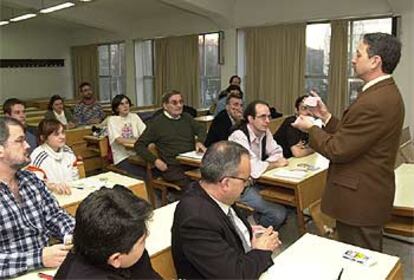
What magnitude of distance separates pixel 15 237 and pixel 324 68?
254 inches

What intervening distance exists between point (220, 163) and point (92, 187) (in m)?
1.48

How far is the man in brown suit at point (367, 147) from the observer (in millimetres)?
2053

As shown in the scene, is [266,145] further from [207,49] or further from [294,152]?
[207,49]

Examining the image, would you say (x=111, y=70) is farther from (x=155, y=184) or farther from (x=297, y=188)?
(x=297, y=188)

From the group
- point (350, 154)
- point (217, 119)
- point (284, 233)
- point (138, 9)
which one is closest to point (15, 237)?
point (350, 154)

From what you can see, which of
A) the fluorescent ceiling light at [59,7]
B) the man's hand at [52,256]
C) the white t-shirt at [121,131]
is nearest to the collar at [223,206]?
the man's hand at [52,256]

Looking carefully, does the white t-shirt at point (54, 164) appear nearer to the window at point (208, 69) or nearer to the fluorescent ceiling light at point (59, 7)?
the fluorescent ceiling light at point (59, 7)

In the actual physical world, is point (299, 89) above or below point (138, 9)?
below

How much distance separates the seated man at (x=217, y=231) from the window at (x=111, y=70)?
9.47 m

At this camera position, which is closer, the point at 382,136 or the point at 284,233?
the point at 382,136

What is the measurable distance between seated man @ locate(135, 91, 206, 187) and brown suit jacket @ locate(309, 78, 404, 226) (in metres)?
2.07

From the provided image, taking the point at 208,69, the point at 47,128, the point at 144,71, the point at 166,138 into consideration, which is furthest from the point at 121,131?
the point at 144,71

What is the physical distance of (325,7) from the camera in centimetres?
697

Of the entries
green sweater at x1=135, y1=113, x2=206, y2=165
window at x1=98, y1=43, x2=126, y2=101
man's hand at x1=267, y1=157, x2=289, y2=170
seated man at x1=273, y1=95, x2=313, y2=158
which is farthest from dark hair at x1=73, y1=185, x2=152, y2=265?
window at x1=98, y1=43, x2=126, y2=101
